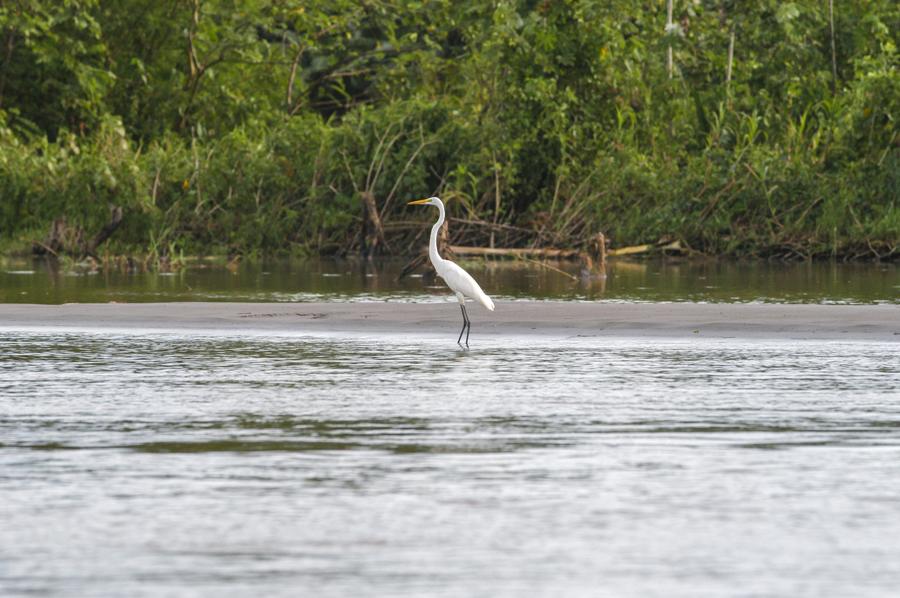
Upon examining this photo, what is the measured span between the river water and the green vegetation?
2035cm

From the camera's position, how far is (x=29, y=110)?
143ft

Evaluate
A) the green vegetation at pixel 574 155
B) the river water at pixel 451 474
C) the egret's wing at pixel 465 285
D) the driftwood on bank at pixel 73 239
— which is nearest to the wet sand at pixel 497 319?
the egret's wing at pixel 465 285

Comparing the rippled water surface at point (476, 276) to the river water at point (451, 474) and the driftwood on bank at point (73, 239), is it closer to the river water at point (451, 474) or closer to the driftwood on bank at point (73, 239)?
the driftwood on bank at point (73, 239)

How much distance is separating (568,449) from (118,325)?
9473 mm

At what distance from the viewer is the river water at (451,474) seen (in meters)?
6.32

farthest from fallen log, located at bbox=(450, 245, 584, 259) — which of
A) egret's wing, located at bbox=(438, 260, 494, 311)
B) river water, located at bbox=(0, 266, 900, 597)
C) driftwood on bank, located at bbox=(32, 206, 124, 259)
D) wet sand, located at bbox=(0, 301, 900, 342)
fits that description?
river water, located at bbox=(0, 266, 900, 597)

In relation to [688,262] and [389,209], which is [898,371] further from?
[389,209]

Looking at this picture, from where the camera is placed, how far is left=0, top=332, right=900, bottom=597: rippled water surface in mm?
6312

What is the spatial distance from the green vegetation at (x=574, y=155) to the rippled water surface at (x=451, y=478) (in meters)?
21.1

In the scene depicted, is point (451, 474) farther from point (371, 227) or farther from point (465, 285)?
point (371, 227)

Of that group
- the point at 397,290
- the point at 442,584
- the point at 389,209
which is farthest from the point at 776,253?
the point at 442,584

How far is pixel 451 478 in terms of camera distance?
8.20m

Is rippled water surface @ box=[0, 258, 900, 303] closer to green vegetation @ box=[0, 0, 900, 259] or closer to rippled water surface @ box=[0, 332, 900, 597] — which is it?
green vegetation @ box=[0, 0, 900, 259]

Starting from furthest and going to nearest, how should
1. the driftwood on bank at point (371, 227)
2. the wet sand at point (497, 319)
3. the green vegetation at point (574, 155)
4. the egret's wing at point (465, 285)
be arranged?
the driftwood on bank at point (371, 227) → the green vegetation at point (574, 155) → the wet sand at point (497, 319) → the egret's wing at point (465, 285)
